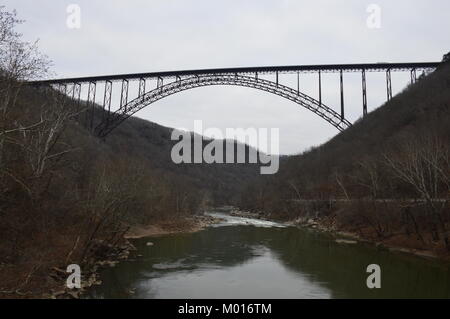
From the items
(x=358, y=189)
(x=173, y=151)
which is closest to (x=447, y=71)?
(x=358, y=189)

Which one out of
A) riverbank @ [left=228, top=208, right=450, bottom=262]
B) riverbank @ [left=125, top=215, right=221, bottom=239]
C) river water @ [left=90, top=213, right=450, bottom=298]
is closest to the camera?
river water @ [left=90, top=213, right=450, bottom=298]

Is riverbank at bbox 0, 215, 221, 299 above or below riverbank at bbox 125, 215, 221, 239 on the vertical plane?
below

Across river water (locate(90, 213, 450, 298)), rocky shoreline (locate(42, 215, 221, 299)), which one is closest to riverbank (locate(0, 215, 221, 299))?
rocky shoreline (locate(42, 215, 221, 299))

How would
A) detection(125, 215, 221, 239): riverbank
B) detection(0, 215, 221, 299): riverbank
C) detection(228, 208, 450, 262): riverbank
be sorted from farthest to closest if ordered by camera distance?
detection(125, 215, 221, 239): riverbank → detection(228, 208, 450, 262): riverbank → detection(0, 215, 221, 299): riverbank

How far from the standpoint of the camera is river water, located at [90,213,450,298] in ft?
39.2

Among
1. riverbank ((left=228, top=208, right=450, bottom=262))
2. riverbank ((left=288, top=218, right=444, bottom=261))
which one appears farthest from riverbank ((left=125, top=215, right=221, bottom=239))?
riverbank ((left=288, top=218, right=444, bottom=261))

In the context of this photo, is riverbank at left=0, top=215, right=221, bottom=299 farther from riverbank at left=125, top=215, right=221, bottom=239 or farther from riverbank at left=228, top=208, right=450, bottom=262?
riverbank at left=228, top=208, right=450, bottom=262

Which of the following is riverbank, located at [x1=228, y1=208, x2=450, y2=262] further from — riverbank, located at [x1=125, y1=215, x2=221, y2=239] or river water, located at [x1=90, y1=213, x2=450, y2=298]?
riverbank, located at [x1=125, y1=215, x2=221, y2=239]

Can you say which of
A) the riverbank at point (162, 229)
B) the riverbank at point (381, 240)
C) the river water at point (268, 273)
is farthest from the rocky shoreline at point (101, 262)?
the riverbank at point (381, 240)

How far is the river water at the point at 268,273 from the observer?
39.2 feet

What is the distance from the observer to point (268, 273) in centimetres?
1497

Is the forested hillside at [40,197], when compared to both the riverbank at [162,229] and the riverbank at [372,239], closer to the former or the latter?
the riverbank at [162,229]

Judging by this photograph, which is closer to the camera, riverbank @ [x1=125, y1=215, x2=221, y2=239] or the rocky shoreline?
the rocky shoreline
